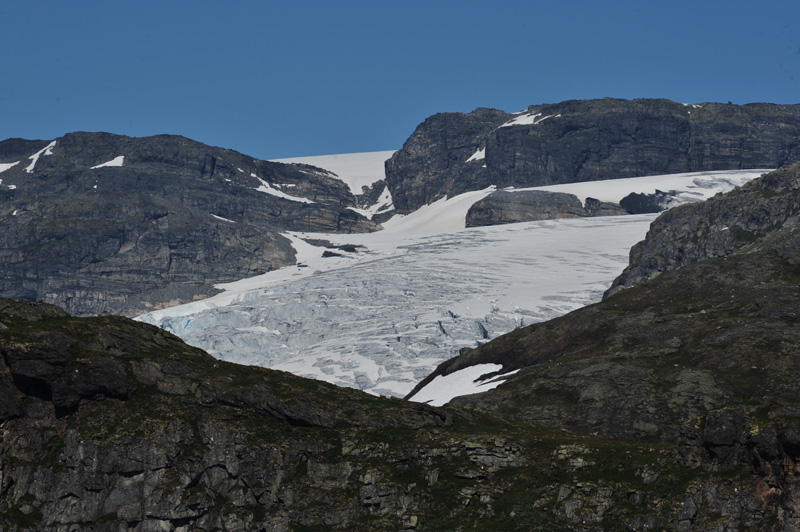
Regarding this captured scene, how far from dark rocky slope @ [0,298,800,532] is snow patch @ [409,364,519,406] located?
35839 millimetres

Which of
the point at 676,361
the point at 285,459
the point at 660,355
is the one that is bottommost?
the point at 676,361

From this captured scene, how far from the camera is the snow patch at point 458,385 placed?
98.8 meters

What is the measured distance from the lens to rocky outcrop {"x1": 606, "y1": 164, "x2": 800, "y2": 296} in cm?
14125

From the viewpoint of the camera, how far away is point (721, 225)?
148250mm

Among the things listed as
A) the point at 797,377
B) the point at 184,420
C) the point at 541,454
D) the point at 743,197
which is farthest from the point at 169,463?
the point at 743,197

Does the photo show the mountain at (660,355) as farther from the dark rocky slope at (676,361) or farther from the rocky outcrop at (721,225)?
the rocky outcrop at (721,225)

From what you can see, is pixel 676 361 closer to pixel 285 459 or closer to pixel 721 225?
pixel 285 459

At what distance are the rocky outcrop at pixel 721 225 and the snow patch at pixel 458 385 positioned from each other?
147 ft

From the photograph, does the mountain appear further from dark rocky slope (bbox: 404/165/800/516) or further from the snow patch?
the snow patch

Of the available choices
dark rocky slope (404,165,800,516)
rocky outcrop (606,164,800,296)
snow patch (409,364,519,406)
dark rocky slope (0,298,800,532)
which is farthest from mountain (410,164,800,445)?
rocky outcrop (606,164,800,296)

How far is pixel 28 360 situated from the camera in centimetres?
5784

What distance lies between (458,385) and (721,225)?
6212 centimetres

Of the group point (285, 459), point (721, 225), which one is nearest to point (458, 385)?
point (285, 459)

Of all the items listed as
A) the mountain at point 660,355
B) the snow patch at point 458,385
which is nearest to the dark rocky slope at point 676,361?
the mountain at point 660,355
